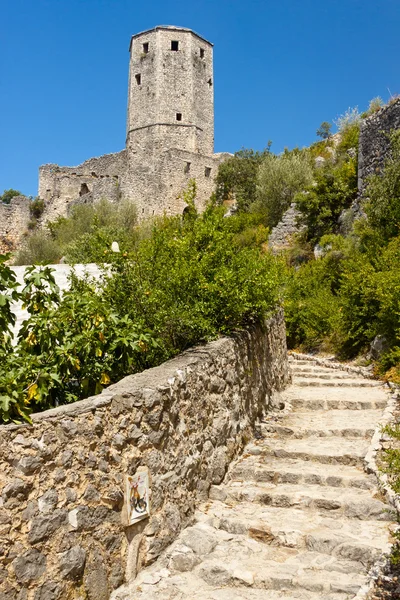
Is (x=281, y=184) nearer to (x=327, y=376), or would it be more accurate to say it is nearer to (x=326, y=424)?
(x=327, y=376)

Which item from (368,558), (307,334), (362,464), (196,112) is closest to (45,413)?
(368,558)

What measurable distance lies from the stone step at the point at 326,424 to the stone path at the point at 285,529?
0.06 ft

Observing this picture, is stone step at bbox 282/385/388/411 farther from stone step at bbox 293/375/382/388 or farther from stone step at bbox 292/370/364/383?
stone step at bbox 292/370/364/383

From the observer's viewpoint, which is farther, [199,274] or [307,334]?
[307,334]

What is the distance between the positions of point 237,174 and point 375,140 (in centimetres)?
1930

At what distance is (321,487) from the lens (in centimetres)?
502

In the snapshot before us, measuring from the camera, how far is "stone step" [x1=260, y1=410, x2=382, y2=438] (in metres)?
6.46

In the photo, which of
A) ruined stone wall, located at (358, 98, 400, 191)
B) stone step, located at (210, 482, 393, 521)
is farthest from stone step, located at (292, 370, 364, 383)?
ruined stone wall, located at (358, 98, 400, 191)

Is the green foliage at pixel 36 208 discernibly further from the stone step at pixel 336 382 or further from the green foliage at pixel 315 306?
the stone step at pixel 336 382

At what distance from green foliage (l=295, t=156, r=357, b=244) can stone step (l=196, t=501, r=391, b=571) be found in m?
14.1

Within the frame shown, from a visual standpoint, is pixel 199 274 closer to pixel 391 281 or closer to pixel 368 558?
pixel 368 558

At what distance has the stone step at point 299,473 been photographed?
5.00 meters

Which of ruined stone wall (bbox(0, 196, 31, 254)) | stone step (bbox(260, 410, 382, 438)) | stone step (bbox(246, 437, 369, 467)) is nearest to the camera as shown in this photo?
stone step (bbox(246, 437, 369, 467))

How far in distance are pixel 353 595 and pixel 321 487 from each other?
167 centimetres
